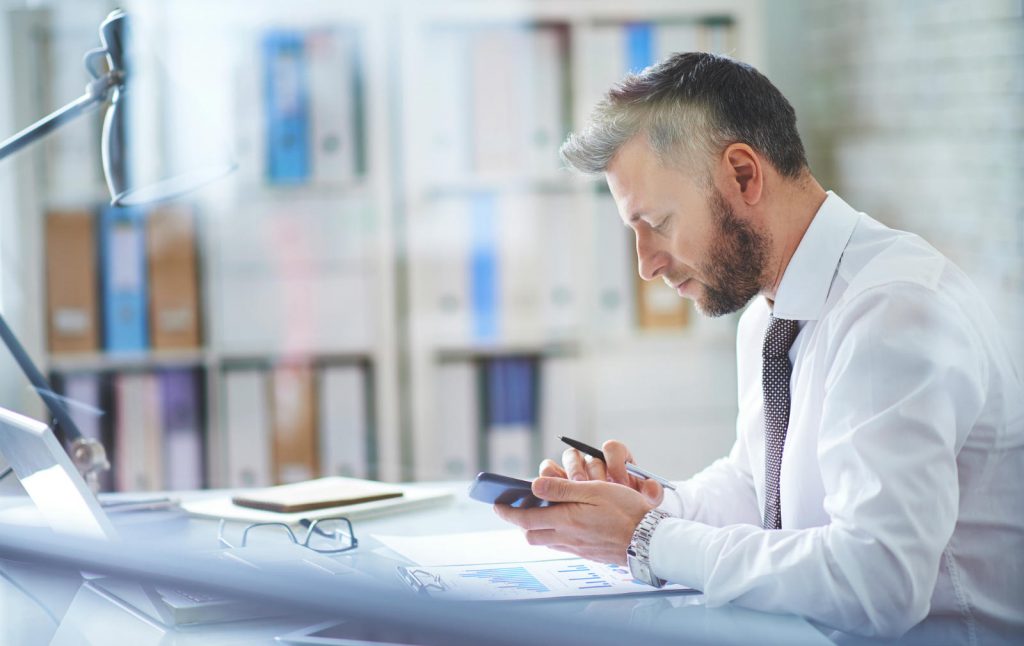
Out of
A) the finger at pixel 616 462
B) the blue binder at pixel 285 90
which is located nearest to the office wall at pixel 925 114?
the finger at pixel 616 462

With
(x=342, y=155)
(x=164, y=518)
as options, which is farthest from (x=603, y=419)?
(x=164, y=518)

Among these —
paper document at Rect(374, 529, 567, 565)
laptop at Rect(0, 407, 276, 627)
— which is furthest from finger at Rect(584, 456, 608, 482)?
laptop at Rect(0, 407, 276, 627)

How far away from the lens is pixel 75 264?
2.38 metres

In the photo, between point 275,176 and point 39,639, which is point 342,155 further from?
point 39,639

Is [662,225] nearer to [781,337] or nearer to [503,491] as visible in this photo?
[781,337]

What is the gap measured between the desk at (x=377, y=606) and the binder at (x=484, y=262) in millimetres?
920

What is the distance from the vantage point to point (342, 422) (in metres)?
2.50

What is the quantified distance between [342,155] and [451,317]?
0.45 metres

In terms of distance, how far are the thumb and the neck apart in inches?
13.0

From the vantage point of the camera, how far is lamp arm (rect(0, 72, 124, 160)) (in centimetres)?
127

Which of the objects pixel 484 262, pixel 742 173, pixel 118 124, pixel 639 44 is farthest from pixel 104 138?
pixel 639 44

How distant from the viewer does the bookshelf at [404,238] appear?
7.88 feet

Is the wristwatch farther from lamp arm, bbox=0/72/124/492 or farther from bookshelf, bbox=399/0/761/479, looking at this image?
bookshelf, bbox=399/0/761/479

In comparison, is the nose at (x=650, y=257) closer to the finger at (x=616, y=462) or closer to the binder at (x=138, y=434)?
the finger at (x=616, y=462)
